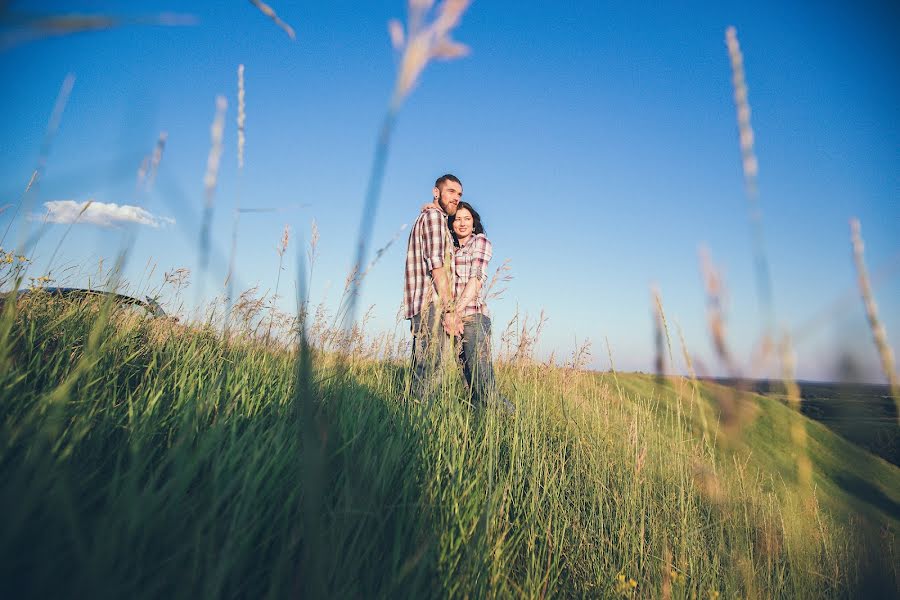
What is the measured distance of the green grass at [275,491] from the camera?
65cm

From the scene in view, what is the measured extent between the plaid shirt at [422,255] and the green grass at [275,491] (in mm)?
1282

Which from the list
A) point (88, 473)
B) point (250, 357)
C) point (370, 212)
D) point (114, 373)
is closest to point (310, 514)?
point (370, 212)

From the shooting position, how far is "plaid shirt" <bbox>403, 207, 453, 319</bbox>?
344 cm

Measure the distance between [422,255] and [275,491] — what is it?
2.66 metres

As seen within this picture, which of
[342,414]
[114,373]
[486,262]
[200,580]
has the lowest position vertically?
[200,580]

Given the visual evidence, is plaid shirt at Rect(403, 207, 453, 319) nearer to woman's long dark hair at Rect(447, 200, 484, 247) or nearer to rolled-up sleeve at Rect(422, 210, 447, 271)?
rolled-up sleeve at Rect(422, 210, 447, 271)

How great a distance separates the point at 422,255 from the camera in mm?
3678

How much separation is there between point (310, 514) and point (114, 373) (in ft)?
5.62

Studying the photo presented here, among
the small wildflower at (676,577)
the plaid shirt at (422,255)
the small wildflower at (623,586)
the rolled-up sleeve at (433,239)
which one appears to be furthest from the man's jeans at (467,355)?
the small wildflower at (676,577)

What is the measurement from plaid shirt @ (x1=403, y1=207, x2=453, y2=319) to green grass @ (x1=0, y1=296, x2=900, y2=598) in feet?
4.20

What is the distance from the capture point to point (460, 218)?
4.19 meters

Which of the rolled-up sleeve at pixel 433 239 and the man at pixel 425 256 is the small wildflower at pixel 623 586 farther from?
the rolled-up sleeve at pixel 433 239

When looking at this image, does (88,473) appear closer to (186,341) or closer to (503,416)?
(186,341)

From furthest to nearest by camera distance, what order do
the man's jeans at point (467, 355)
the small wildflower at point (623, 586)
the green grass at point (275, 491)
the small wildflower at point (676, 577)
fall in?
the man's jeans at point (467, 355) < the small wildflower at point (676, 577) < the small wildflower at point (623, 586) < the green grass at point (275, 491)
